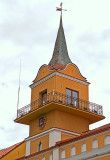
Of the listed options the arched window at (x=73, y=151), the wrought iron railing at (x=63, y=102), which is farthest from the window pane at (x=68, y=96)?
the arched window at (x=73, y=151)

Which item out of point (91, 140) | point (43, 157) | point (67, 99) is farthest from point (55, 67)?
point (91, 140)

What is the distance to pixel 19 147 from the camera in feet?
116

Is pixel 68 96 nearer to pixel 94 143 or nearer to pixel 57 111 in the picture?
pixel 57 111

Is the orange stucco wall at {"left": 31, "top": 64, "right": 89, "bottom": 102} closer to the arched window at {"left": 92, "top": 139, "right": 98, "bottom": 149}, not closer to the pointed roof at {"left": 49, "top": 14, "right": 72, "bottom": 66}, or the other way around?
the pointed roof at {"left": 49, "top": 14, "right": 72, "bottom": 66}

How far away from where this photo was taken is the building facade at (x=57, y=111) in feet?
81.9

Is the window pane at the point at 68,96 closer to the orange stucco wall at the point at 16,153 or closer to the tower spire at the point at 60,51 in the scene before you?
the tower spire at the point at 60,51

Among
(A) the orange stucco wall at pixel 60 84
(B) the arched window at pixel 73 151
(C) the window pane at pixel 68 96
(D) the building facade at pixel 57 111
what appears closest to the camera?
(B) the arched window at pixel 73 151

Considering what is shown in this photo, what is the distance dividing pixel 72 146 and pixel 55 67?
8.57 m

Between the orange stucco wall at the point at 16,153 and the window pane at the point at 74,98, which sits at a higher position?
the window pane at the point at 74,98

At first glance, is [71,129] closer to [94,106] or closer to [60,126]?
[60,126]

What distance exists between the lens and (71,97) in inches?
1071

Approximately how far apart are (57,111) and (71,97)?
6.47 ft

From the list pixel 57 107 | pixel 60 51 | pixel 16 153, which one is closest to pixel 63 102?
pixel 57 107

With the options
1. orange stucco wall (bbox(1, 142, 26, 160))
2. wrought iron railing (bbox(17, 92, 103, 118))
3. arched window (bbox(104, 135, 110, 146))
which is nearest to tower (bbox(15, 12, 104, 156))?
wrought iron railing (bbox(17, 92, 103, 118))
